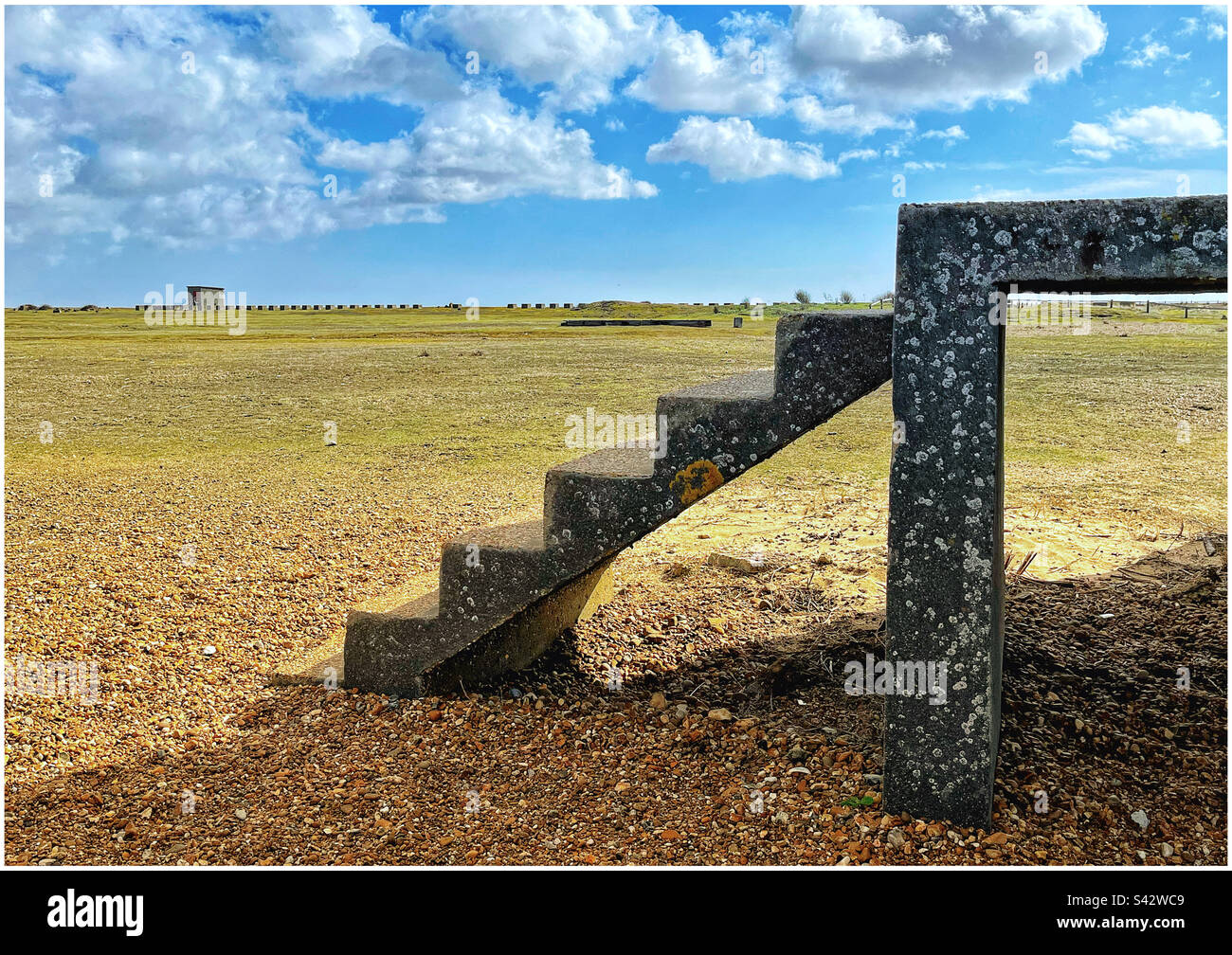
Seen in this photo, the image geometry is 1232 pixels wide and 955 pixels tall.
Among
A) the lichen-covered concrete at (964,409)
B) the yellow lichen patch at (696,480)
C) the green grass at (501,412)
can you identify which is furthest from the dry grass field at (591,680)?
the yellow lichen patch at (696,480)

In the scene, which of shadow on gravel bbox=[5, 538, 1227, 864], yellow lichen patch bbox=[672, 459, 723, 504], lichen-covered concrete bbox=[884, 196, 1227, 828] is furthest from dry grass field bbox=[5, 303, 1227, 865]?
yellow lichen patch bbox=[672, 459, 723, 504]

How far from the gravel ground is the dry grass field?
0.07 ft

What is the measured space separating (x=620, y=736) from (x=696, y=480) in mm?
1606

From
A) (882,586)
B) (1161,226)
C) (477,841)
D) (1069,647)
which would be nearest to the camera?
(1161,226)

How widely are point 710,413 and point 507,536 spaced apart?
5.11 ft

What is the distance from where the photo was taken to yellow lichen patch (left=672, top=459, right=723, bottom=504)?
5.02 meters

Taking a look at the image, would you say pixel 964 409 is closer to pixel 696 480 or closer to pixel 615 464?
pixel 696 480

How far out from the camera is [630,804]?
15.9 feet

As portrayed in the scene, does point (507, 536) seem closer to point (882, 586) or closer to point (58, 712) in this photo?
point (58, 712)

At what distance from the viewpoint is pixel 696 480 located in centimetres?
507

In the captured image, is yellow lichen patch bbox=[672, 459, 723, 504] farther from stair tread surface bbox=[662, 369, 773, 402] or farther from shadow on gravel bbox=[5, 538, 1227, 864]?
shadow on gravel bbox=[5, 538, 1227, 864]

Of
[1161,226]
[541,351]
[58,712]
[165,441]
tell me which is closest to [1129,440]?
[1161,226]

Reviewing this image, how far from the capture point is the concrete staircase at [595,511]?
4.71 meters

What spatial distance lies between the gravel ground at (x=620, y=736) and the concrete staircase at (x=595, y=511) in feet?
0.86
